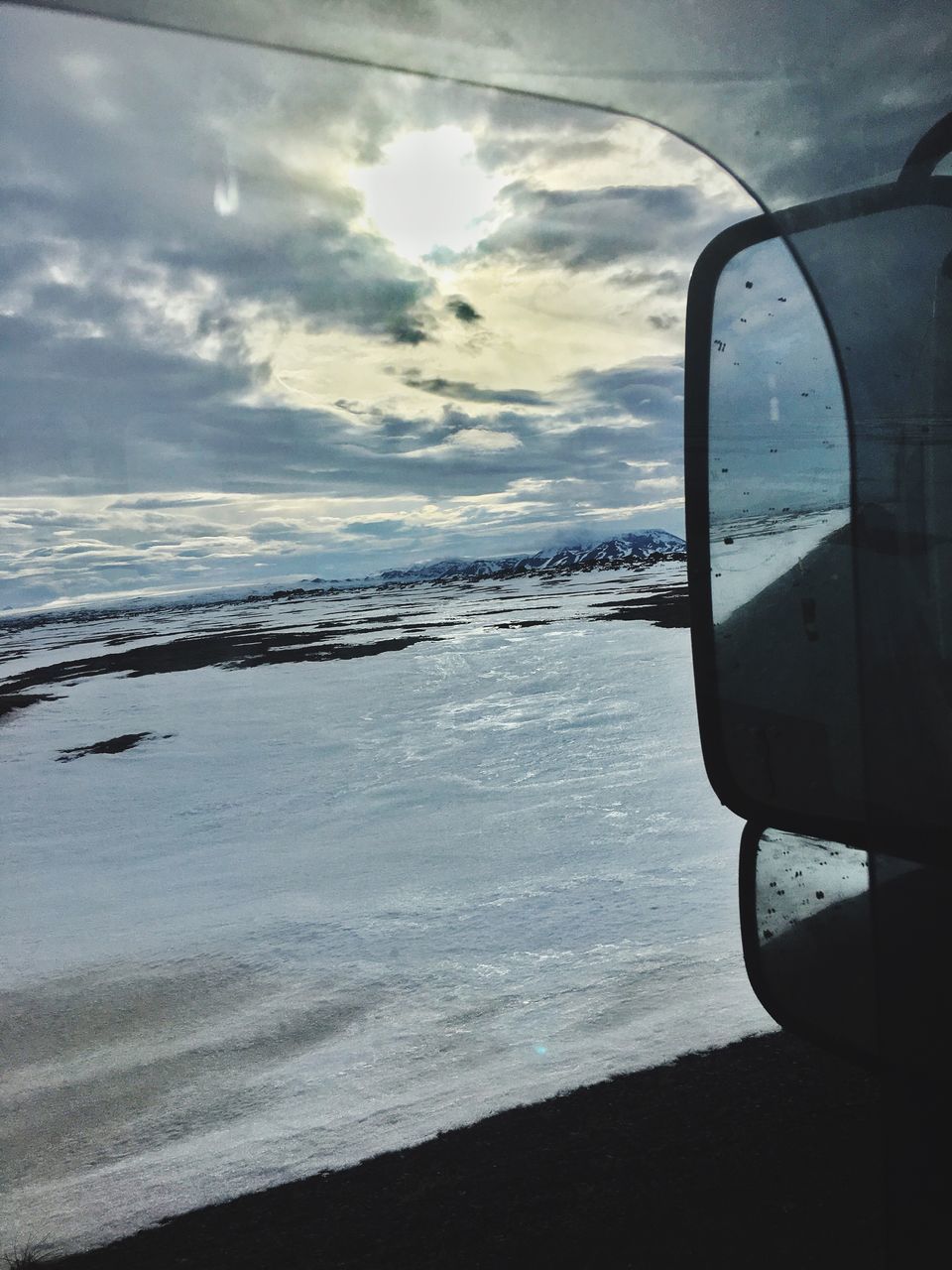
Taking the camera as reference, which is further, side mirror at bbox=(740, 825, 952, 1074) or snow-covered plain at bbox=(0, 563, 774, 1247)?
snow-covered plain at bbox=(0, 563, 774, 1247)

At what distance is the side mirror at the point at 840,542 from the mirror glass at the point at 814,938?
0.29ft

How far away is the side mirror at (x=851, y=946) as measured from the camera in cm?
101

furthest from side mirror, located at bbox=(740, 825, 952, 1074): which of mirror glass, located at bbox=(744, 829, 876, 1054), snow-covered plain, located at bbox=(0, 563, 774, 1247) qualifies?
snow-covered plain, located at bbox=(0, 563, 774, 1247)

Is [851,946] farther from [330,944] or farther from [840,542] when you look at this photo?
[330,944]

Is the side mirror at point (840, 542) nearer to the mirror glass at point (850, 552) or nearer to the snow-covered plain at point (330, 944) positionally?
the mirror glass at point (850, 552)

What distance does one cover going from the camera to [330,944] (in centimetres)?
422

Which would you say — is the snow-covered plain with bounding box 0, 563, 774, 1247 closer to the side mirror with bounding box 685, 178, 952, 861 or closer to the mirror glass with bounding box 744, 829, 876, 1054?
the mirror glass with bounding box 744, 829, 876, 1054

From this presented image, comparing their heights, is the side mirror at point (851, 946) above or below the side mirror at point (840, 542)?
below

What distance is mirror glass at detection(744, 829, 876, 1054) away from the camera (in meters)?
1.12

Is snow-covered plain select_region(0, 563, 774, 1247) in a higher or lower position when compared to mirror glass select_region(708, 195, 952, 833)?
lower

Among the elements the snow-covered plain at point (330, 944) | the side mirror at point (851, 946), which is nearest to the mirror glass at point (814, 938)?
the side mirror at point (851, 946)

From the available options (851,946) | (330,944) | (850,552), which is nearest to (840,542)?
(850,552)

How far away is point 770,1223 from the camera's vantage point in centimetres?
210

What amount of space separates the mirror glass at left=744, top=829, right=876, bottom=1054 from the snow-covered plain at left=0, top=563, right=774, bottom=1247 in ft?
5.96
